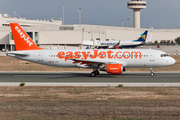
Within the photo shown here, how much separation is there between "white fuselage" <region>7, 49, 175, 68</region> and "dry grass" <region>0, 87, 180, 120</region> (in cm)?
1084

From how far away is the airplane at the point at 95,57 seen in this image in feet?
107

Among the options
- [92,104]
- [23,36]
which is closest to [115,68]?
[23,36]

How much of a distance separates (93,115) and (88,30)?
432 feet

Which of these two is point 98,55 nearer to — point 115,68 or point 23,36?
point 115,68

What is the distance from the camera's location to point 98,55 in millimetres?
33562

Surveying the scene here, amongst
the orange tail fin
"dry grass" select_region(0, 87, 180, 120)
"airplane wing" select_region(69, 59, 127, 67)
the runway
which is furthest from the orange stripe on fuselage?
"dry grass" select_region(0, 87, 180, 120)

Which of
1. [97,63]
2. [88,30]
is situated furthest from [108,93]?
[88,30]

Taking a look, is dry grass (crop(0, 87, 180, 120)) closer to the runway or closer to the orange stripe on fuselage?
the runway

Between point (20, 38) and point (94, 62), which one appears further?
point (20, 38)

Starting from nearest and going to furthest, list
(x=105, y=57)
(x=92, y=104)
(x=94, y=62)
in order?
(x=92, y=104) < (x=94, y=62) < (x=105, y=57)

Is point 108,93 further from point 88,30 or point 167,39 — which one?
point 167,39

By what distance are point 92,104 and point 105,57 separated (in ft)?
57.8

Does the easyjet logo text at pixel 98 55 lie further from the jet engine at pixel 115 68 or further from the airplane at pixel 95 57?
the jet engine at pixel 115 68

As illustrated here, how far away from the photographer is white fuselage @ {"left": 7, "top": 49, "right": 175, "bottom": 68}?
108ft
